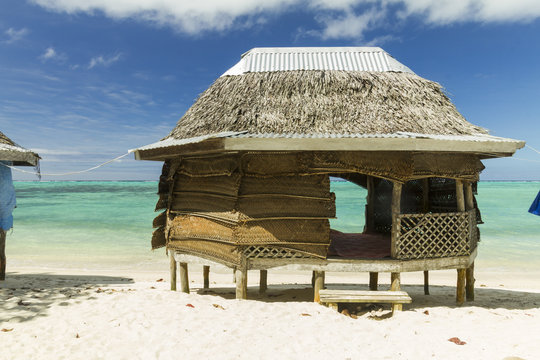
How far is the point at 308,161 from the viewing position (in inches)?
279

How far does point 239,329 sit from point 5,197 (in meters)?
→ 7.33

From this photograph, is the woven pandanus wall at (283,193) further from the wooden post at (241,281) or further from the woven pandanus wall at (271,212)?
the wooden post at (241,281)

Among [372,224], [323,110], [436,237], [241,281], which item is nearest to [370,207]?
[372,224]

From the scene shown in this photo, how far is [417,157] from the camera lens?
23.5ft

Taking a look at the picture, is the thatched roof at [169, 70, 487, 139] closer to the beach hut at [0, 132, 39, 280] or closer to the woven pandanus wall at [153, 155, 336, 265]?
the woven pandanus wall at [153, 155, 336, 265]

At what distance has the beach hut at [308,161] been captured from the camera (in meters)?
6.93

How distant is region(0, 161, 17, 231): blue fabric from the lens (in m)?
9.54

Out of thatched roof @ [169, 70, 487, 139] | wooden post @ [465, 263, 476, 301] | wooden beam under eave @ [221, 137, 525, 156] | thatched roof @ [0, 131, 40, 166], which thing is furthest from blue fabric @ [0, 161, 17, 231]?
→ wooden post @ [465, 263, 476, 301]

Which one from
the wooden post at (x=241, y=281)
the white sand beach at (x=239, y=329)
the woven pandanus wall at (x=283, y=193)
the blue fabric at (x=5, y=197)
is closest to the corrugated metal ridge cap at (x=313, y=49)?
the woven pandanus wall at (x=283, y=193)

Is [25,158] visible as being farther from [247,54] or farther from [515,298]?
[515,298]

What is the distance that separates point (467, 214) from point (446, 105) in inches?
93.3

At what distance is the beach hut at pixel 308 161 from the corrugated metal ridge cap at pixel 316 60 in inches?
2.8

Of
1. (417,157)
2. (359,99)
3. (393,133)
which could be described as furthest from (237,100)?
(417,157)

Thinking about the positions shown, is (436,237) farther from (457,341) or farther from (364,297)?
(457,341)
